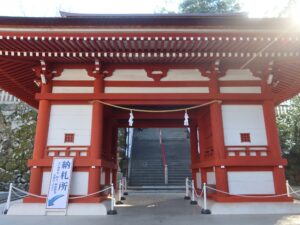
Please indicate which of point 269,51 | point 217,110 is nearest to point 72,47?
point 217,110

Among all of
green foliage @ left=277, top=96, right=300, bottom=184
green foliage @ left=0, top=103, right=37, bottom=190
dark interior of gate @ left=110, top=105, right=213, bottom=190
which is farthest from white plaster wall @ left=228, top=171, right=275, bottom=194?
green foliage @ left=0, top=103, right=37, bottom=190

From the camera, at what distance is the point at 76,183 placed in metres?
6.36

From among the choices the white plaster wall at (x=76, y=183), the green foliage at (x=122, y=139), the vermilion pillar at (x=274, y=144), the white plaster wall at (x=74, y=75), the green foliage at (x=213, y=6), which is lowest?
the white plaster wall at (x=76, y=183)

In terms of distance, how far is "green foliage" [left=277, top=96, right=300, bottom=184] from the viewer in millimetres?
13273

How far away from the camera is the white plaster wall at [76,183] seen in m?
6.32

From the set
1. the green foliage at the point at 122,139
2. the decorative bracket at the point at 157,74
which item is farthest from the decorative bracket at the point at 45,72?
the green foliage at the point at 122,139

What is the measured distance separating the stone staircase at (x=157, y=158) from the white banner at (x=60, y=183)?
7681mm

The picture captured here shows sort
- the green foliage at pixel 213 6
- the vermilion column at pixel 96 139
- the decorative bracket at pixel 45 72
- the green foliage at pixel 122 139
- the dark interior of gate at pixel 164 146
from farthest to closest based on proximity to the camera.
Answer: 1. the green foliage at pixel 213 6
2. the green foliage at pixel 122 139
3. the dark interior of gate at pixel 164 146
4. the decorative bracket at pixel 45 72
5. the vermilion column at pixel 96 139

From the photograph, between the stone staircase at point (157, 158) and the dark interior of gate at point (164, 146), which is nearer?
the dark interior of gate at point (164, 146)

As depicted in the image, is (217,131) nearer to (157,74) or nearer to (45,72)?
(157,74)

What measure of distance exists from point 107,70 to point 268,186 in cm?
512

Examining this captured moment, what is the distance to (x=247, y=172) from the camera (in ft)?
21.2

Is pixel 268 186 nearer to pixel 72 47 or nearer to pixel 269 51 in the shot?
pixel 269 51

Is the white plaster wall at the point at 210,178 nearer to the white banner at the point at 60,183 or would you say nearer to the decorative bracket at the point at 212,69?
the decorative bracket at the point at 212,69
